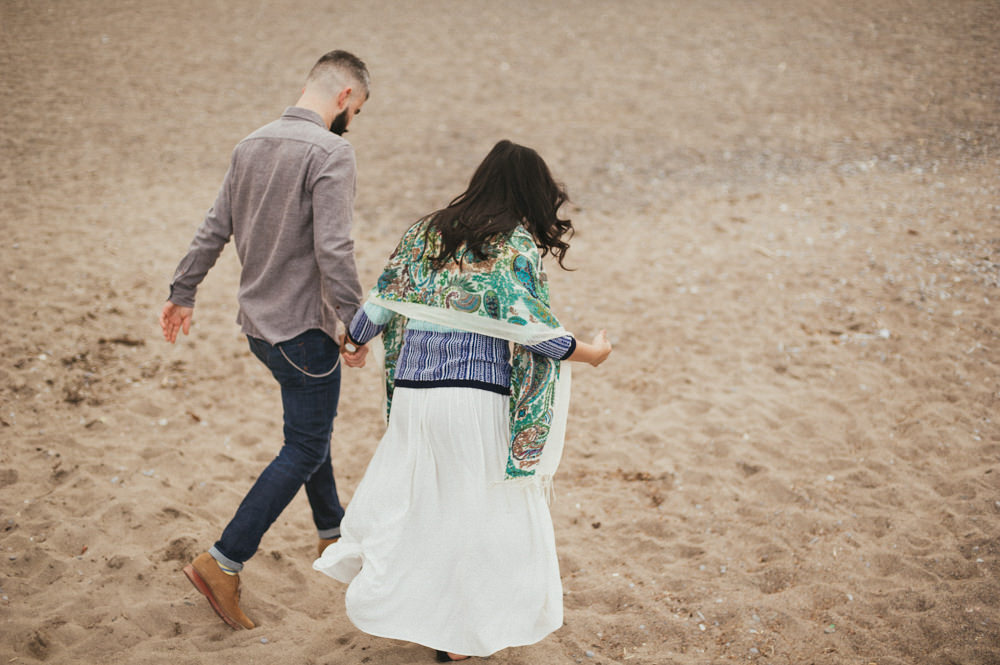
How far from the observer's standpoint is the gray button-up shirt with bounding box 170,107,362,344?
105 inches

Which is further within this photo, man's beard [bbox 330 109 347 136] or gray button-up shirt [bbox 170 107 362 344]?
man's beard [bbox 330 109 347 136]

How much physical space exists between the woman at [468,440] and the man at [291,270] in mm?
321

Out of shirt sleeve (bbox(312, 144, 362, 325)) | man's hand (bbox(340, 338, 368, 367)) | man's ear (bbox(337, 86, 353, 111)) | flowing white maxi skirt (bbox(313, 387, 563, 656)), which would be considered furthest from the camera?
man's ear (bbox(337, 86, 353, 111))

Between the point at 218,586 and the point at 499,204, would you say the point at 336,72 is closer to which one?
the point at 499,204

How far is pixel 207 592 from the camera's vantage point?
2.89 metres

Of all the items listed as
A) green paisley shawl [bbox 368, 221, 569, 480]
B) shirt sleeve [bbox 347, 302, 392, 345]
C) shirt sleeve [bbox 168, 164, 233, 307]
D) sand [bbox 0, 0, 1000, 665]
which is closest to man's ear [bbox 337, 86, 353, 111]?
shirt sleeve [bbox 168, 164, 233, 307]

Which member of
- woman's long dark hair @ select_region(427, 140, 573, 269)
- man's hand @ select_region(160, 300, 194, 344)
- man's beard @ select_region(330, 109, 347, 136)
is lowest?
man's hand @ select_region(160, 300, 194, 344)

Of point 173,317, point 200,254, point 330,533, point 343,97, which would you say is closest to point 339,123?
point 343,97

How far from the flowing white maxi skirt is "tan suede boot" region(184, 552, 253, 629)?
663 millimetres

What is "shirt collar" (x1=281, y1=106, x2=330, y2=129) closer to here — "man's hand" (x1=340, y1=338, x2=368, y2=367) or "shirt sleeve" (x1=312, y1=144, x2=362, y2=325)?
"shirt sleeve" (x1=312, y1=144, x2=362, y2=325)

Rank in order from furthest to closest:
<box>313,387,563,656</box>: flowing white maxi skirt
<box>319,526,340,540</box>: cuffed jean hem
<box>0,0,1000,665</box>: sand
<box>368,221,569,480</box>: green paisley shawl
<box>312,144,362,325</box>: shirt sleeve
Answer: <box>319,526,340,540</box>: cuffed jean hem → <box>0,0,1000,665</box>: sand → <box>312,144,362,325</box>: shirt sleeve → <box>313,387,563,656</box>: flowing white maxi skirt → <box>368,221,569,480</box>: green paisley shawl

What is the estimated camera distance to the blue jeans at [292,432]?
2.84 m

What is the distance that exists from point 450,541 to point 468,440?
0.36 metres

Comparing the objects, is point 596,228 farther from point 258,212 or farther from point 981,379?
point 258,212
